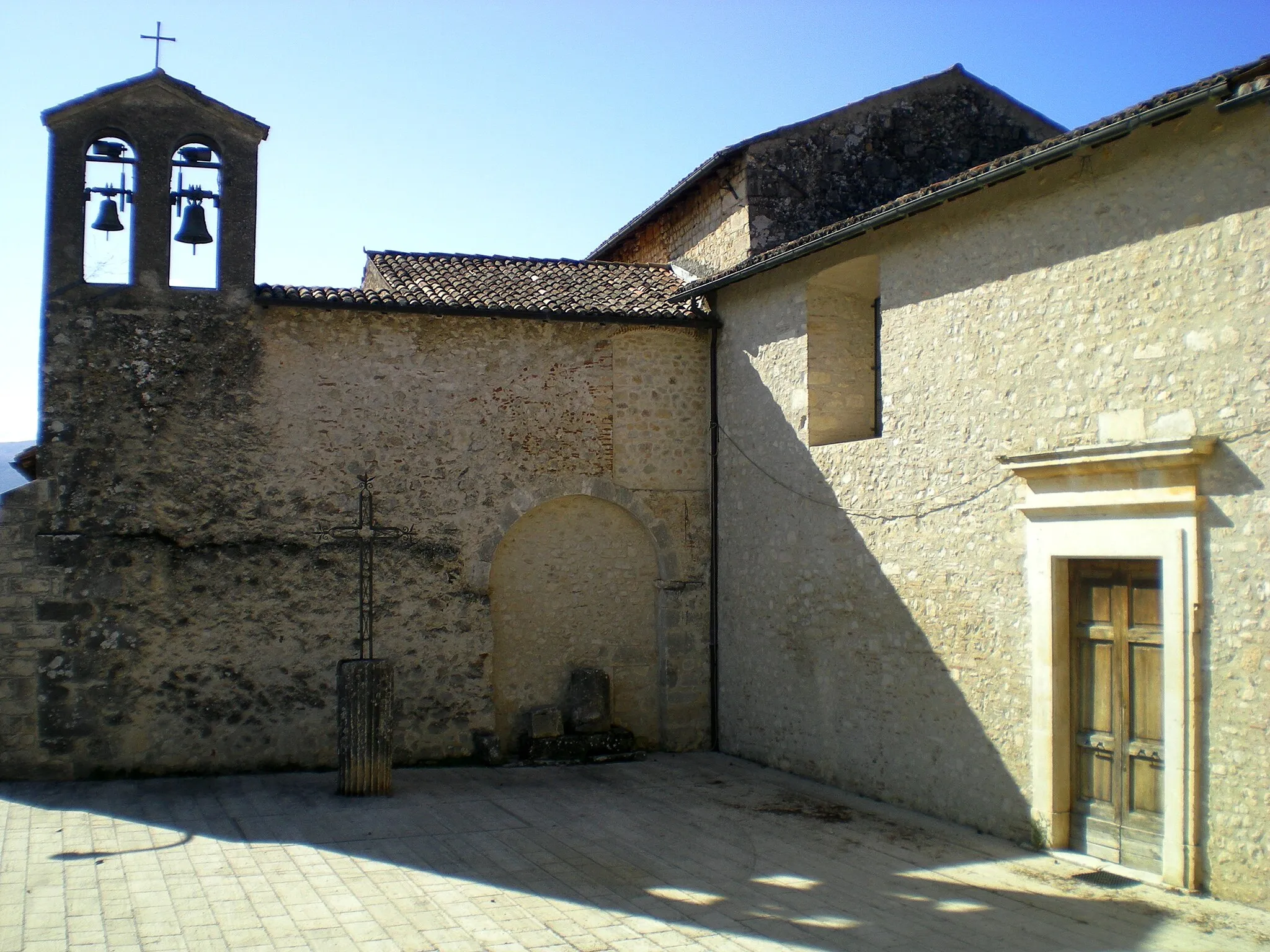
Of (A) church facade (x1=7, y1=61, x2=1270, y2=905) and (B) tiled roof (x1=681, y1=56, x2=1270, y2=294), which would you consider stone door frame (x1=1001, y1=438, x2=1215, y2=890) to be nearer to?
(A) church facade (x1=7, y1=61, x2=1270, y2=905)

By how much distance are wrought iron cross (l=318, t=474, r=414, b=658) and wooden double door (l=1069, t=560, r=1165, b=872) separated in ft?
21.9

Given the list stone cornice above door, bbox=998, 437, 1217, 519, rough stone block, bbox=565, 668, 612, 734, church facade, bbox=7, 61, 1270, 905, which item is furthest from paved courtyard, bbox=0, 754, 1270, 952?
stone cornice above door, bbox=998, 437, 1217, 519

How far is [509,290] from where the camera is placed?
12195mm

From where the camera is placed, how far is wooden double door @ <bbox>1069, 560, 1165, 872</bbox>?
7117 mm

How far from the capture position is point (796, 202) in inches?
512

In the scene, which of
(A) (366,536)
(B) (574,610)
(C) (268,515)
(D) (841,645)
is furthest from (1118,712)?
(C) (268,515)

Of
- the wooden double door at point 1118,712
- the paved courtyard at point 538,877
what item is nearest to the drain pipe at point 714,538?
the paved courtyard at point 538,877

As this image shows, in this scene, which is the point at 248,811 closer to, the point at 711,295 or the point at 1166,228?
the point at 711,295

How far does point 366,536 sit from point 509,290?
3.29 meters

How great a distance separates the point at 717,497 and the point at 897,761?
3.98 m

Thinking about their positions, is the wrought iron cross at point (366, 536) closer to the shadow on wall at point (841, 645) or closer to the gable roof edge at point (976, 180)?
the shadow on wall at point (841, 645)

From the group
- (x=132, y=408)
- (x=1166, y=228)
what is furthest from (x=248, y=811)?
(x=1166, y=228)

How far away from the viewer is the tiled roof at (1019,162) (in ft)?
20.9

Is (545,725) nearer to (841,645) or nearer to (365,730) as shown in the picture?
(365,730)
